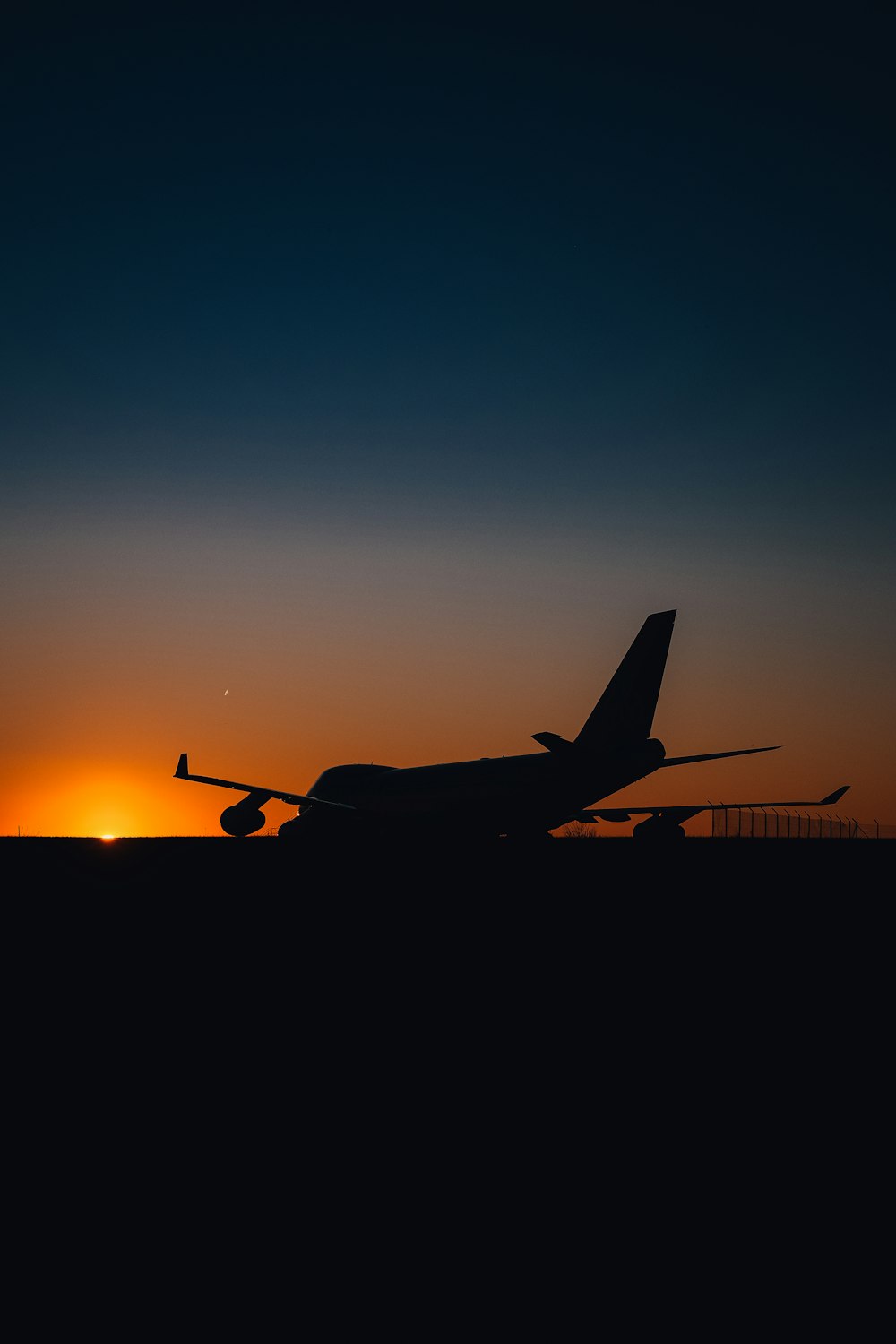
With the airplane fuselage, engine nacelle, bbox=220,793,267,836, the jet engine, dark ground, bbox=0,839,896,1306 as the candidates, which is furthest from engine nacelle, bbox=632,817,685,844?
dark ground, bbox=0,839,896,1306

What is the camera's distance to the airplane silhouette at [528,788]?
37438 mm

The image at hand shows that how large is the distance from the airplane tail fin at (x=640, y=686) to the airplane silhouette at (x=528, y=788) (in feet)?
0.11

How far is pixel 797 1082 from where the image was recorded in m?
6.96

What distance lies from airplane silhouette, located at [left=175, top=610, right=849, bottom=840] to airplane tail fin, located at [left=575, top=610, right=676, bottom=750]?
33 millimetres

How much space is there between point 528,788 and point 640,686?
5.67 meters

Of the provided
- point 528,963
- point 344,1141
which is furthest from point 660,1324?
point 528,963

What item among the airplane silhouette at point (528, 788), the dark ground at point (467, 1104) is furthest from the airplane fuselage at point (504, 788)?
the dark ground at point (467, 1104)

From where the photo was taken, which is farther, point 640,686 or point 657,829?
point 657,829

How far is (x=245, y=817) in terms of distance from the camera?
42.1m

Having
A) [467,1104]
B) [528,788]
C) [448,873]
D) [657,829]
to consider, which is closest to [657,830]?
[657,829]

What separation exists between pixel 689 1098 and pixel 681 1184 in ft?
5.45

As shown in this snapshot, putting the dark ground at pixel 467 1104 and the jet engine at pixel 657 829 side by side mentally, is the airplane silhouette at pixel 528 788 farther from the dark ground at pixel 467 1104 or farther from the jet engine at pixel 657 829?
the dark ground at pixel 467 1104

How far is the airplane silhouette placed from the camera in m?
37.4

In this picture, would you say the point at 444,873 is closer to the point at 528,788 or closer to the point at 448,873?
the point at 448,873
